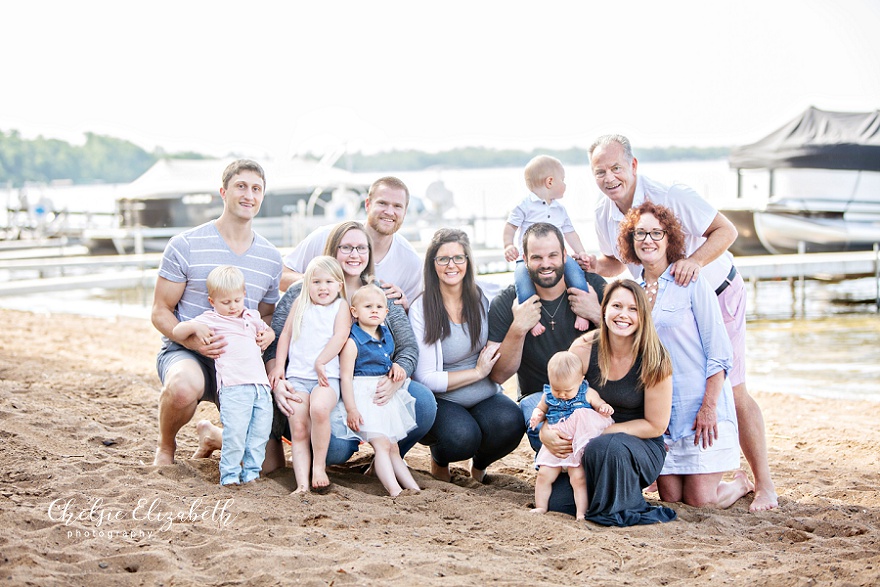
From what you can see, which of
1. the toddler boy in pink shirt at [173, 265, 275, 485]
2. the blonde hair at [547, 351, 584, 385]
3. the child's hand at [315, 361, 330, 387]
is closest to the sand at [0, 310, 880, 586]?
the toddler boy in pink shirt at [173, 265, 275, 485]

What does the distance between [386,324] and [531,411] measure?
95 centimetres

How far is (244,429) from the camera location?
4297 millimetres

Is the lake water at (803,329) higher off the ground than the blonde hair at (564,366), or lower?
lower

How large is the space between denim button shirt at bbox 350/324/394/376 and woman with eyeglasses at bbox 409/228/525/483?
28 cm

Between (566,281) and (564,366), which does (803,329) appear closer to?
(566,281)

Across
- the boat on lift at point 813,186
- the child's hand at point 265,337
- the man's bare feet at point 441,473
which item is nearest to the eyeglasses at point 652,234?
the man's bare feet at point 441,473

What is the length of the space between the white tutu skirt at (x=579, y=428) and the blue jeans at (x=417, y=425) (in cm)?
78

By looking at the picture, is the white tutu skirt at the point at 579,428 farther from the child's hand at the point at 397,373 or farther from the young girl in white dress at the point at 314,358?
the young girl in white dress at the point at 314,358

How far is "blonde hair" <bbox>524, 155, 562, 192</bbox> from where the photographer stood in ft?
18.8

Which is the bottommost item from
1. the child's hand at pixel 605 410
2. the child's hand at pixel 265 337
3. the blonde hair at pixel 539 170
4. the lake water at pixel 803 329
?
the lake water at pixel 803 329

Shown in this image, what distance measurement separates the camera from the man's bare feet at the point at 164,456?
449 cm

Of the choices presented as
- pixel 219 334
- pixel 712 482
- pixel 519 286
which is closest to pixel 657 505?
pixel 712 482

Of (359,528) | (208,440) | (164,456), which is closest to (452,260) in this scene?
(359,528)

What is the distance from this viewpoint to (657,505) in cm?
420
